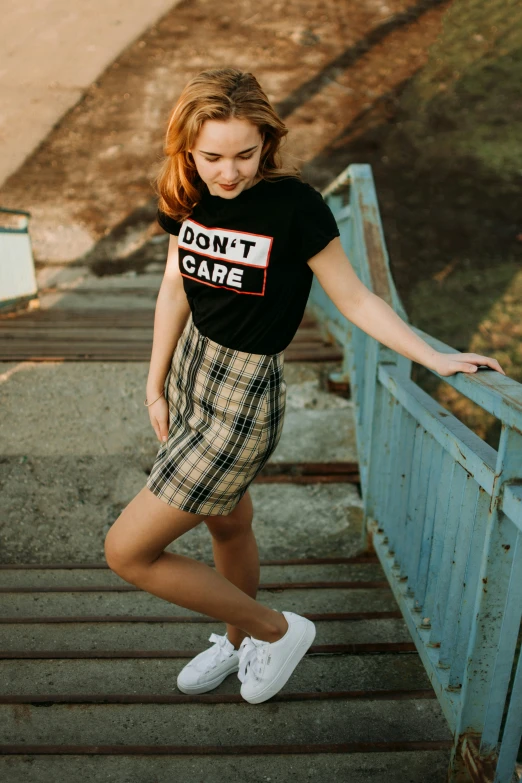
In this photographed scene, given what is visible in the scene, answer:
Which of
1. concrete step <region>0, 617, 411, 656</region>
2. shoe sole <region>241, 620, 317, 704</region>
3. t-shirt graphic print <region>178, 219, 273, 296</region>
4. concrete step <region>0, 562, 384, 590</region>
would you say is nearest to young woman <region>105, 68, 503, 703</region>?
t-shirt graphic print <region>178, 219, 273, 296</region>

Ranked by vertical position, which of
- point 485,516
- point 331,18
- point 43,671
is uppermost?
point 331,18

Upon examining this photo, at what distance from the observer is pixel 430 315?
7.52 m

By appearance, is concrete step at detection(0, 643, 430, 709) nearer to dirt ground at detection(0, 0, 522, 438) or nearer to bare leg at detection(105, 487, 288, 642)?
bare leg at detection(105, 487, 288, 642)

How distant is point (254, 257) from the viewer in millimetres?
1567

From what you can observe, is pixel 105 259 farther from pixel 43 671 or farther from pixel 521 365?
pixel 43 671

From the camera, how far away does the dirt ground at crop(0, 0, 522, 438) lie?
8.19 meters

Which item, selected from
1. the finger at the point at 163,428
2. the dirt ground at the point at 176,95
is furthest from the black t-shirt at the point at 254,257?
the dirt ground at the point at 176,95

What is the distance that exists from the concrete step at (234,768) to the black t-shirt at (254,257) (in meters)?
1.14

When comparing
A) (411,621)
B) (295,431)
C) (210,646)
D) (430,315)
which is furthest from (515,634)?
(430,315)

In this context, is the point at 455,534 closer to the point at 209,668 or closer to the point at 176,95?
the point at 209,668

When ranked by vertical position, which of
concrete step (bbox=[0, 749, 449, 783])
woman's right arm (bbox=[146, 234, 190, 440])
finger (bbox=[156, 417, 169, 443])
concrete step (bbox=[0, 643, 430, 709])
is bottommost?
concrete step (bbox=[0, 643, 430, 709])

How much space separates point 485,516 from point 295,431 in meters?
2.17

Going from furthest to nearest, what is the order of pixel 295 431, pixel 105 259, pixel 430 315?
pixel 105 259
pixel 430 315
pixel 295 431

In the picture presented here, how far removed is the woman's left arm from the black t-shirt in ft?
0.17
